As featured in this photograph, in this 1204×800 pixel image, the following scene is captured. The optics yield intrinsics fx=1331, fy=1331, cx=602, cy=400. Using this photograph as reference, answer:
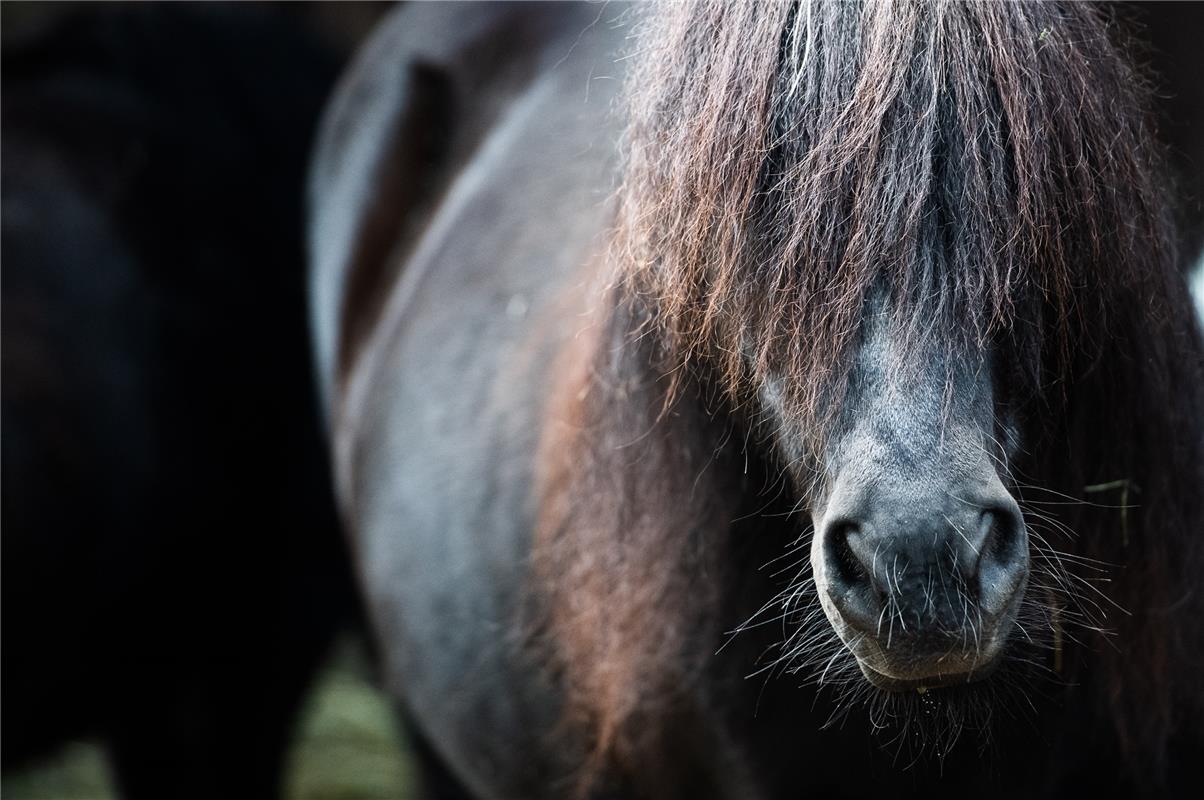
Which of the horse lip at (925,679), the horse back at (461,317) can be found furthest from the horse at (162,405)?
the horse lip at (925,679)

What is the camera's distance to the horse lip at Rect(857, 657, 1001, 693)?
1.06 metres

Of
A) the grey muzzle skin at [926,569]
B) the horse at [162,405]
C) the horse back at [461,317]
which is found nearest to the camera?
the grey muzzle skin at [926,569]

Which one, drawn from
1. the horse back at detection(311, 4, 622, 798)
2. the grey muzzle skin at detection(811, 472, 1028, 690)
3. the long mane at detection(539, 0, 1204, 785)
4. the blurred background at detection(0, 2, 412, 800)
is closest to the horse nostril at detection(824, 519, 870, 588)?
the grey muzzle skin at detection(811, 472, 1028, 690)

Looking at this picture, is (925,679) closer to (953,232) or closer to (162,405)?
(953,232)

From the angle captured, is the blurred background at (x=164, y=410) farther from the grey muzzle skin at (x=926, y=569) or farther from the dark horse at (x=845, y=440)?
the grey muzzle skin at (x=926, y=569)

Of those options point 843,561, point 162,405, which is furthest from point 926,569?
point 162,405

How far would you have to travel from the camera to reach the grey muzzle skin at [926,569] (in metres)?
0.99

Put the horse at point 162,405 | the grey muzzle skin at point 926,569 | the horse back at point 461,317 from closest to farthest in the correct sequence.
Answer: the grey muzzle skin at point 926,569 < the horse back at point 461,317 < the horse at point 162,405

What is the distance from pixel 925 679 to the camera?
3.51 feet

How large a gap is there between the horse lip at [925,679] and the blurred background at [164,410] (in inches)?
70.3

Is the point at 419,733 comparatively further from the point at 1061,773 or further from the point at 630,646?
the point at 1061,773

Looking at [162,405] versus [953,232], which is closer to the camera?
[953,232]

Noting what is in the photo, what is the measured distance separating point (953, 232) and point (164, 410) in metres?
2.03

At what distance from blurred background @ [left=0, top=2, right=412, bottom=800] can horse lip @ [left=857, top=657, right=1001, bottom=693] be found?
179 centimetres
